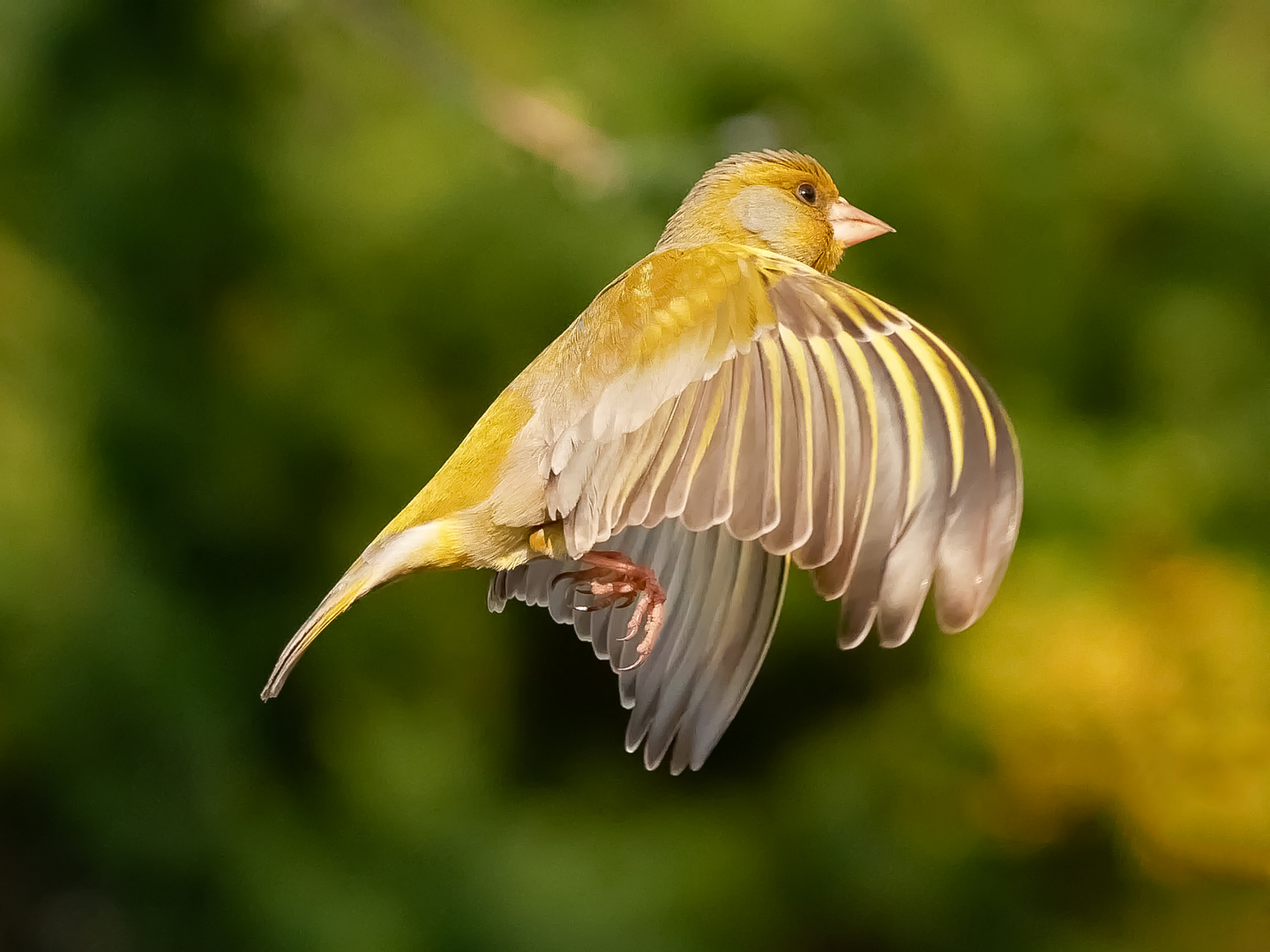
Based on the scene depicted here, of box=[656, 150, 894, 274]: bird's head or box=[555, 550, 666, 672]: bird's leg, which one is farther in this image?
box=[656, 150, 894, 274]: bird's head

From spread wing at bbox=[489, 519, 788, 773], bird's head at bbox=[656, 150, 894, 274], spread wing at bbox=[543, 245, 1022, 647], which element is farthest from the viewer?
bird's head at bbox=[656, 150, 894, 274]

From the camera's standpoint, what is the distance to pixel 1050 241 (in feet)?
7.43

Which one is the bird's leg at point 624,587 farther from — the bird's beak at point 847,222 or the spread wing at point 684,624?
the bird's beak at point 847,222

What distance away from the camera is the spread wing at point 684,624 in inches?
41.5

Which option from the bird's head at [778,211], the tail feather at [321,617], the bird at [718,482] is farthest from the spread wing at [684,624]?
the bird's head at [778,211]

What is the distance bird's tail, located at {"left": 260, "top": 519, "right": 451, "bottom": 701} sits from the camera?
891 mm

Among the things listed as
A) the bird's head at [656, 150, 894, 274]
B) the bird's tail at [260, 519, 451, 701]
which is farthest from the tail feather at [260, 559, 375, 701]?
the bird's head at [656, 150, 894, 274]

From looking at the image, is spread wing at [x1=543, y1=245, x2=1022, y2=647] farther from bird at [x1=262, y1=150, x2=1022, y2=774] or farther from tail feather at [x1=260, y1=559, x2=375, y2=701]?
tail feather at [x1=260, y1=559, x2=375, y2=701]

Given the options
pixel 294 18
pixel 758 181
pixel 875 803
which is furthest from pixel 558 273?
pixel 875 803

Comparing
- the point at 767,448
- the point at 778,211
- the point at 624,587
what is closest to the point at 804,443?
the point at 767,448

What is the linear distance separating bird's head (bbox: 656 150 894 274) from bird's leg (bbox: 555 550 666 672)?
367mm

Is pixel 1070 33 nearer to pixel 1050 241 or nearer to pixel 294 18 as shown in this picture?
pixel 1050 241

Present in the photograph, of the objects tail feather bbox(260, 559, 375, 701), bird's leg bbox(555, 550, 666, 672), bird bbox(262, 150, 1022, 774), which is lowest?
tail feather bbox(260, 559, 375, 701)

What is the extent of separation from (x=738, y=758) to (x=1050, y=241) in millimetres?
982
